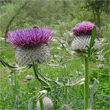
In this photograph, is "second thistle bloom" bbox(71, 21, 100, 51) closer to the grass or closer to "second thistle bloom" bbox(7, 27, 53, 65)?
the grass

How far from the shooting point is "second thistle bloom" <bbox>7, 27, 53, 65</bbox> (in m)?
0.82

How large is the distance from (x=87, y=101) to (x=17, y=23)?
6745mm

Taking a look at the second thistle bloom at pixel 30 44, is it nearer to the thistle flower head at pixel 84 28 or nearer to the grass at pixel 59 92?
the grass at pixel 59 92

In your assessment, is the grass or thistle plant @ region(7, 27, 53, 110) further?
the grass

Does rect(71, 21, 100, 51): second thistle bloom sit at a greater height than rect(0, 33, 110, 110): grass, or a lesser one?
greater

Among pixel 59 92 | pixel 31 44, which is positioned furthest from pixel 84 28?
pixel 59 92

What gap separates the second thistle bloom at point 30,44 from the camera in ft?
2.70

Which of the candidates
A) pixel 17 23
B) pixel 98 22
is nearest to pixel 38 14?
pixel 17 23

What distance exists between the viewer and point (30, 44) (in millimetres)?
856

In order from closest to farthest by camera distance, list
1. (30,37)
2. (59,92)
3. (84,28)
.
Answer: (30,37) < (84,28) < (59,92)

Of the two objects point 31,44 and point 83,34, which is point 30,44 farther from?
point 83,34

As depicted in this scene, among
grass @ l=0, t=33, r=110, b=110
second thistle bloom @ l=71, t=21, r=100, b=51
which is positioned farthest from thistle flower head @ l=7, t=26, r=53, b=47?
second thistle bloom @ l=71, t=21, r=100, b=51

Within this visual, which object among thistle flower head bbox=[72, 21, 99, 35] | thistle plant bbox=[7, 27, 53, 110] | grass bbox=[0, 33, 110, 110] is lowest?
grass bbox=[0, 33, 110, 110]

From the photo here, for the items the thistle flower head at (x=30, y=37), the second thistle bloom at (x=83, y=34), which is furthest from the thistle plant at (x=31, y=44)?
the second thistle bloom at (x=83, y=34)
